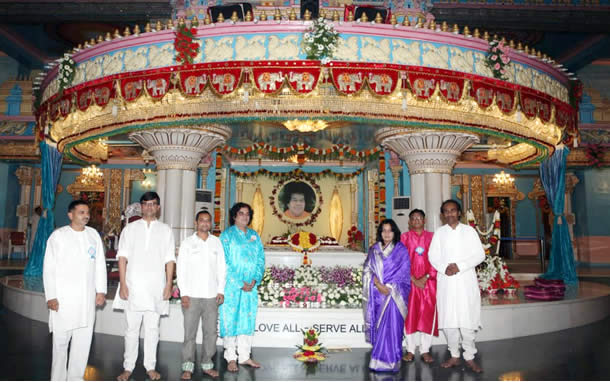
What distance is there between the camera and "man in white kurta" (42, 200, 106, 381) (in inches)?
131

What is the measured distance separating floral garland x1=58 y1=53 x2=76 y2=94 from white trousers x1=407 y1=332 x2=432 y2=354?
6320 millimetres

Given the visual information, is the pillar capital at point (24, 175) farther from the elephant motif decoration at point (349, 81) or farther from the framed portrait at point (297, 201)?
the elephant motif decoration at point (349, 81)

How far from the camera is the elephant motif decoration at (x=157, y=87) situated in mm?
5812

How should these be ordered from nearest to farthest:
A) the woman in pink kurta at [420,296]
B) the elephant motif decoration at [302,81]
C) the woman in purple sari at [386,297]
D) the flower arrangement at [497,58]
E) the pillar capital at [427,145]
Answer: the woman in purple sari at [386,297]
the woman in pink kurta at [420,296]
the elephant motif decoration at [302,81]
the flower arrangement at [497,58]
the pillar capital at [427,145]

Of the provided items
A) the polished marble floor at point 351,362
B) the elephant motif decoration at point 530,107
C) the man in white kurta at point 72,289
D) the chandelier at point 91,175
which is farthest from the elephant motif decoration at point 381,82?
the chandelier at point 91,175

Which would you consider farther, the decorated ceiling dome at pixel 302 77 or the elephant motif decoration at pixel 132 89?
the elephant motif decoration at pixel 132 89

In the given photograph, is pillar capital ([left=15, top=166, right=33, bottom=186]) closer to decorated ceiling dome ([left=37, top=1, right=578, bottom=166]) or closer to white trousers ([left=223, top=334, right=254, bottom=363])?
decorated ceiling dome ([left=37, top=1, right=578, bottom=166])

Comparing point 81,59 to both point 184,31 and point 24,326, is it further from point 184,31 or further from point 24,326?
point 24,326

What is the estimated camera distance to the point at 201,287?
12.6 ft

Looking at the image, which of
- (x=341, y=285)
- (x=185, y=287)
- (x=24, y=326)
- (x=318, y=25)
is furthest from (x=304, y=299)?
(x=24, y=326)

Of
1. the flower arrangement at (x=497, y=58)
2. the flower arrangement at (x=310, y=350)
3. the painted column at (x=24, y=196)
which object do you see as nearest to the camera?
the flower arrangement at (x=310, y=350)

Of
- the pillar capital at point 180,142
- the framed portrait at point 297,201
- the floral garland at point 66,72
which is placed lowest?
the framed portrait at point 297,201

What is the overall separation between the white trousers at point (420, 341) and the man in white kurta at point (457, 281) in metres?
0.25

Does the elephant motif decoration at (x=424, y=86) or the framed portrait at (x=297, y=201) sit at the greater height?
the elephant motif decoration at (x=424, y=86)
